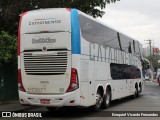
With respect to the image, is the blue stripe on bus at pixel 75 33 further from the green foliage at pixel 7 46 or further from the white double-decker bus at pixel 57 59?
the green foliage at pixel 7 46

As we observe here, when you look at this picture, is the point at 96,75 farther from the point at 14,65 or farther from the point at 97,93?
the point at 14,65

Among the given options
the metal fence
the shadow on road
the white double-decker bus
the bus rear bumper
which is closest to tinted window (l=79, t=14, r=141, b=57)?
the white double-decker bus

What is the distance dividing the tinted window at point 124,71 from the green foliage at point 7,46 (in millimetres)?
4901

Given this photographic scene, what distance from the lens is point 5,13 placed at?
20391 millimetres

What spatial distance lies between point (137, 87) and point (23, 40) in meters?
12.6

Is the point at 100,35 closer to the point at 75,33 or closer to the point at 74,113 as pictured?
the point at 75,33

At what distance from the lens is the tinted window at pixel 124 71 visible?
60.6 feet

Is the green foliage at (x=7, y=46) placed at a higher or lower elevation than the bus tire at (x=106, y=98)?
higher

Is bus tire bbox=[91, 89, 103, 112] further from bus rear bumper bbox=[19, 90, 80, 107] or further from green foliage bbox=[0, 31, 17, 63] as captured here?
green foliage bbox=[0, 31, 17, 63]

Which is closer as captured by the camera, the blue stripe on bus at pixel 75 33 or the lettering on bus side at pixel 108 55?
the blue stripe on bus at pixel 75 33

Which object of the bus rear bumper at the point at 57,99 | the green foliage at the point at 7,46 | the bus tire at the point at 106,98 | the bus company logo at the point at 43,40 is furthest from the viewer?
the green foliage at the point at 7,46

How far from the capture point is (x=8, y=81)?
21.0 metres

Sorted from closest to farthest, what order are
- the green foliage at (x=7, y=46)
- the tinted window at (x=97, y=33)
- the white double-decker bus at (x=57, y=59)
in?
the white double-decker bus at (x=57, y=59) < the tinted window at (x=97, y=33) < the green foliage at (x=7, y=46)

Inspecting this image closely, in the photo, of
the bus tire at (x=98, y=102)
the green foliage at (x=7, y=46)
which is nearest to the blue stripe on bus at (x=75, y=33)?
the bus tire at (x=98, y=102)
